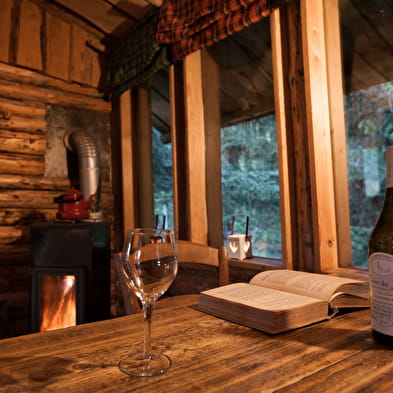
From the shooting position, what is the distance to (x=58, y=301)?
2650 millimetres

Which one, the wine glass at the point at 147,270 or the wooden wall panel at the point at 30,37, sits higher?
the wooden wall panel at the point at 30,37

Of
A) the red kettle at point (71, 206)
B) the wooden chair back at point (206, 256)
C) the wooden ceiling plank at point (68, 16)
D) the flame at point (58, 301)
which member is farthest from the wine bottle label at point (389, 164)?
the wooden ceiling plank at point (68, 16)

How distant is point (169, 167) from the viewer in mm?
3271

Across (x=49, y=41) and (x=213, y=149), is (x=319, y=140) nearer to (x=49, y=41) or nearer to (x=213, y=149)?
(x=213, y=149)

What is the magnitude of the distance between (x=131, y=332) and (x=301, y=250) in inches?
50.2

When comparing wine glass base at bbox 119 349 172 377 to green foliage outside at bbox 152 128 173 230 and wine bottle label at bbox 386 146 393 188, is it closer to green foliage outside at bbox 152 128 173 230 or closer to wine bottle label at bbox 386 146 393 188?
wine bottle label at bbox 386 146 393 188

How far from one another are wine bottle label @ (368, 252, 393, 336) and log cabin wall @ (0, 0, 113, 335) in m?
3.07

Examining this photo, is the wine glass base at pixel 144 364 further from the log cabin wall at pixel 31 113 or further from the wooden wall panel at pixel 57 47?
the wooden wall panel at pixel 57 47

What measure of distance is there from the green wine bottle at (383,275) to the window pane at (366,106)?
3.95ft

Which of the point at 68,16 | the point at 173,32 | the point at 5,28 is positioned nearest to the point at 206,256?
the point at 173,32

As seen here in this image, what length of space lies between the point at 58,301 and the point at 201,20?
222 cm

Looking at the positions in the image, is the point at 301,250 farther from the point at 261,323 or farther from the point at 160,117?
the point at 160,117

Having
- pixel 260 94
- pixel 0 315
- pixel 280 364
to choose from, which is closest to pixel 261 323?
pixel 280 364

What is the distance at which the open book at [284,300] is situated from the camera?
2.68 ft
